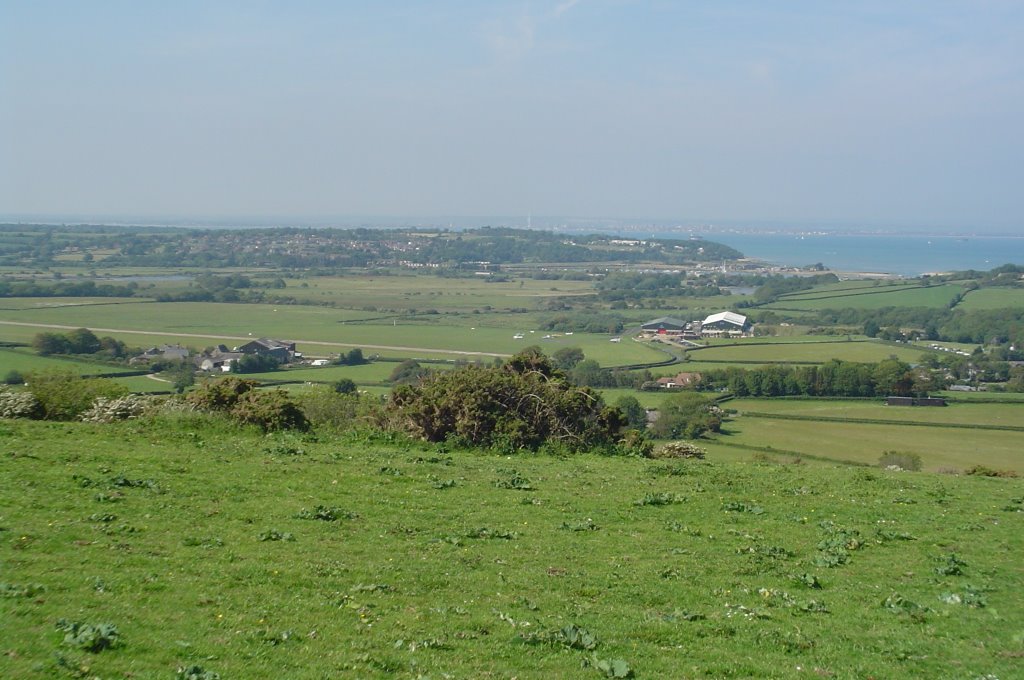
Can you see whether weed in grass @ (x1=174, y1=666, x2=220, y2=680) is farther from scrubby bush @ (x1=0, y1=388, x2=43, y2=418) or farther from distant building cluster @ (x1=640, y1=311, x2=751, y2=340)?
distant building cluster @ (x1=640, y1=311, x2=751, y2=340)

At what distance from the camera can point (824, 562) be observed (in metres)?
12.2

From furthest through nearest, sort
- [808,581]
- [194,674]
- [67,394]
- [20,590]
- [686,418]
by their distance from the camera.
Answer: [686,418] → [67,394] → [808,581] → [20,590] → [194,674]

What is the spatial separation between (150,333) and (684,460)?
52.7 metres

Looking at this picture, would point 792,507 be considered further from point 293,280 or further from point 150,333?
point 293,280

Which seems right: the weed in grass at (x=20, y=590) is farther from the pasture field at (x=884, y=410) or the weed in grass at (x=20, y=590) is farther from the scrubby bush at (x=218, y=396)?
the pasture field at (x=884, y=410)

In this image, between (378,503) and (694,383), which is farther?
(694,383)

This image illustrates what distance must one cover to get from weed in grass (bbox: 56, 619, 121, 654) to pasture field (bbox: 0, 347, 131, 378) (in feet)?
130

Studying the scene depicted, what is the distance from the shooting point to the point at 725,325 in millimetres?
81938

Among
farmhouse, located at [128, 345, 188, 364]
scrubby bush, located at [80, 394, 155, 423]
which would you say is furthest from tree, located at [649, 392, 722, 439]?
farmhouse, located at [128, 345, 188, 364]

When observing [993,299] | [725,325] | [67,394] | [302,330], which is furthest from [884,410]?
[993,299]

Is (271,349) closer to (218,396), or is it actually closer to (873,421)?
(218,396)

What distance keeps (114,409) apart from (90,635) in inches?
640

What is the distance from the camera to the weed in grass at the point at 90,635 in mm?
7184

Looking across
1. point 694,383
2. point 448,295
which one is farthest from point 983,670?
point 448,295
